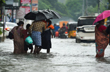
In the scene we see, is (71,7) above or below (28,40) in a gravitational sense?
above

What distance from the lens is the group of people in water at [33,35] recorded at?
13680mm

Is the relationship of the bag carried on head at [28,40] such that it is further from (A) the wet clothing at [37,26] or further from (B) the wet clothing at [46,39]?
(B) the wet clothing at [46,39]

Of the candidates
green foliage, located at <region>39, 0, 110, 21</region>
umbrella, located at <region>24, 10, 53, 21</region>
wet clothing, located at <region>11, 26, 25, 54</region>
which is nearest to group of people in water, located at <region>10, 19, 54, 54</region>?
wet clothing, located at <region>11, 26, 25, 54</region>

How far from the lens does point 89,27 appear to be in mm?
22562

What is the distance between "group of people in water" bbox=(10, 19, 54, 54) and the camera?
1368 centimetres

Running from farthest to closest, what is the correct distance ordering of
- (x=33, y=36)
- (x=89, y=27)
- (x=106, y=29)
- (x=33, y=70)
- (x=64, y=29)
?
(x=64, y=29), (x=89, y=27), (x=33, y=36), (x=106, y=29), (x=33, y=70)

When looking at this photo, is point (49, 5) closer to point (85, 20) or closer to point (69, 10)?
point (69, 10)

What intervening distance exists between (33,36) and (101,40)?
3.03 meters

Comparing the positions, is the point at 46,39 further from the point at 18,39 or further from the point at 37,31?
the point at 18,39

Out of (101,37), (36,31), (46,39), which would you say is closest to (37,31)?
(36,31)

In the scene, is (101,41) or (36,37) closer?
(101,41)

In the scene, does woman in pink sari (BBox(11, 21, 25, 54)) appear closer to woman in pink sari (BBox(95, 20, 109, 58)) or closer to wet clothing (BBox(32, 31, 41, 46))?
wet clothing (BBox(32, 31, 41, 46))

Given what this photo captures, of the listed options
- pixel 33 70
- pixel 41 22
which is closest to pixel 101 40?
pixel 41 22

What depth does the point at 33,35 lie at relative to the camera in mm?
13711
